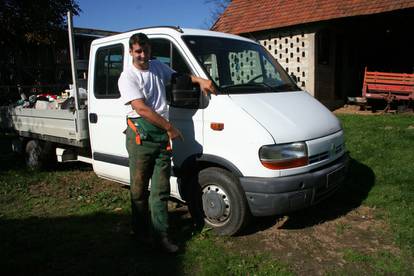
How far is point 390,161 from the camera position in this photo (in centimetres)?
657

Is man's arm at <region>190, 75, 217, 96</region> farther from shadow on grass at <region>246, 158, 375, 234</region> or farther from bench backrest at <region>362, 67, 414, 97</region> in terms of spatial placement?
bench backrest at <region>362, 67, 414, 97</region>

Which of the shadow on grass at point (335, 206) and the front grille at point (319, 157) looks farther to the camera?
the shadow on grass at point (335, 206)

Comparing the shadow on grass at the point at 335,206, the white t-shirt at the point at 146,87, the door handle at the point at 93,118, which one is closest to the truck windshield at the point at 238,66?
the white t-shirt at the point at 146,87

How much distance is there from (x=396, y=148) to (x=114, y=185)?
508 cm

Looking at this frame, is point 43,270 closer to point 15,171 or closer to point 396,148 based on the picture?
point 15,171

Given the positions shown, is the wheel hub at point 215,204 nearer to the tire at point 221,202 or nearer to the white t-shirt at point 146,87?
the tire at point 221,202

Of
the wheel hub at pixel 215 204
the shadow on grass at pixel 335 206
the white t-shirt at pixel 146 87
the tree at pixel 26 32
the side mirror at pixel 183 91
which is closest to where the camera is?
the white t-shirt at pixel 146 87

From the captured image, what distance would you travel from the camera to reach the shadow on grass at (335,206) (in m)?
4.50

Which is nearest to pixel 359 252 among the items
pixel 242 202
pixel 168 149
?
pixel 242 202

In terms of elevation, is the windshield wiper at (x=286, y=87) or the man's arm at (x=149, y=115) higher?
the windshield wiper at (x=286, y=87)

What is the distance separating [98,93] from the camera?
5.11 m

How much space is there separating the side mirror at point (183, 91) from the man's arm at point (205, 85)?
0.06 m

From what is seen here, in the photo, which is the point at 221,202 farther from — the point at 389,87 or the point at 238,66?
the point at 389,87

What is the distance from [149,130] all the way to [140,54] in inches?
27.3
